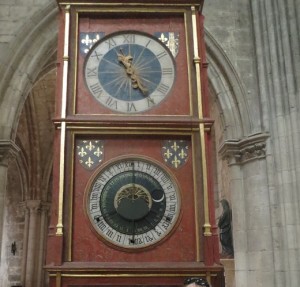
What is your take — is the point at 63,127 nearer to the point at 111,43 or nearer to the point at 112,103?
the point at 112,103

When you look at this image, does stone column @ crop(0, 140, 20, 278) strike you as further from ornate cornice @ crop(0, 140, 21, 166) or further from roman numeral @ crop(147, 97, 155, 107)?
roman numeral @ crop(147, 97, 155, 107)

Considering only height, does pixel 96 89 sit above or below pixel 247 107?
below

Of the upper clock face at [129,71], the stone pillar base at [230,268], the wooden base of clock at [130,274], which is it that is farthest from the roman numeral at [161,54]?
the stone pillar base at [230,268]

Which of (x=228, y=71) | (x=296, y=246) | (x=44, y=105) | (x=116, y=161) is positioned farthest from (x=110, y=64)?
(x=44, y=105)

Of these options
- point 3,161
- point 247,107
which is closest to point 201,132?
point 247,107

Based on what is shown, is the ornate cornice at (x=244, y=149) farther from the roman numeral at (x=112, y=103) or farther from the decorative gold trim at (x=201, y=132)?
the roman numeral at (x=112, y=103)

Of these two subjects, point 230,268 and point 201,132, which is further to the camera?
point 230,268

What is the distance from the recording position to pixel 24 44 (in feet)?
23.7

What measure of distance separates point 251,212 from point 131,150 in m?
4.75

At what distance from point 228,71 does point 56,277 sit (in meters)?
5.72

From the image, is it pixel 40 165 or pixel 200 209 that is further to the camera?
pixel 40 165

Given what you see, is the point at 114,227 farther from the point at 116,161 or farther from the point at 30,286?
the point at 30,286

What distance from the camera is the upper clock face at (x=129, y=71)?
2.48m

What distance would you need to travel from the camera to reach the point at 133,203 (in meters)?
2.25
